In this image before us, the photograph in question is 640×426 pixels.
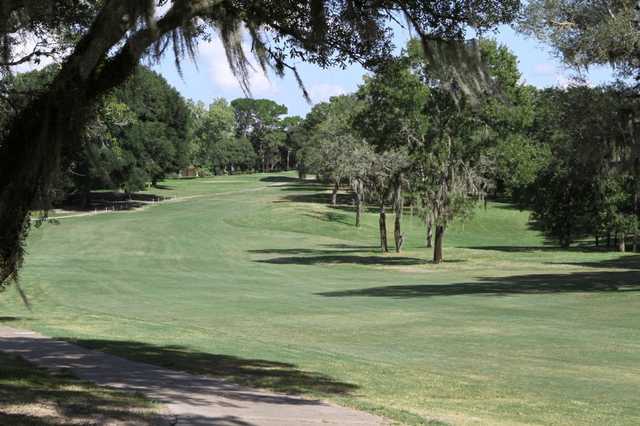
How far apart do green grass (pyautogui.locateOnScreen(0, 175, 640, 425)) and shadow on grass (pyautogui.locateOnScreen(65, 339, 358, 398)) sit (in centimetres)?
5

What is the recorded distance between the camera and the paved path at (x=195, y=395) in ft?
24.1

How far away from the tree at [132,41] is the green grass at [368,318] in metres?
3.96

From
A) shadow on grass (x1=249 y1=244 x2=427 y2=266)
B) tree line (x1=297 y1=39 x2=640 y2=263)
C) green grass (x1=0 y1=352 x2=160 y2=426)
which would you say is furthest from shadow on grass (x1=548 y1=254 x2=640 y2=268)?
green grass (x1=0 y1=352 x2=160 y2=426)

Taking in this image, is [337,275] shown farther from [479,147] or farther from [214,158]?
[214,158]

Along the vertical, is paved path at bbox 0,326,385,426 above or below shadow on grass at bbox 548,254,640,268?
above

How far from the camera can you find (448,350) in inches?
609

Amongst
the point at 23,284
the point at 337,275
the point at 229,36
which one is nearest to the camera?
the point at 229,36

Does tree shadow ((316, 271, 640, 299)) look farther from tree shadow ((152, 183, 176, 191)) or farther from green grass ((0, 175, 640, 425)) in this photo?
tree shadow ((152, 183, 176, 191))

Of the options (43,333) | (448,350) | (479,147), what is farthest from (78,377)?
(479,147)

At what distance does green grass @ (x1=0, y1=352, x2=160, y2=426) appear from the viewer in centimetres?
672

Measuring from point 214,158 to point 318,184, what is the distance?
121ft

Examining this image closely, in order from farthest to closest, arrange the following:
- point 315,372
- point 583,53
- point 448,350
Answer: point 583,53 < point 448,350 < point 315,372

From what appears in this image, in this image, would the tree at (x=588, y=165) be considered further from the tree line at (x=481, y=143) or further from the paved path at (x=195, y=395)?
the paved path at (x=195, y=395)

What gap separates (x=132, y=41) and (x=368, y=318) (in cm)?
1562
